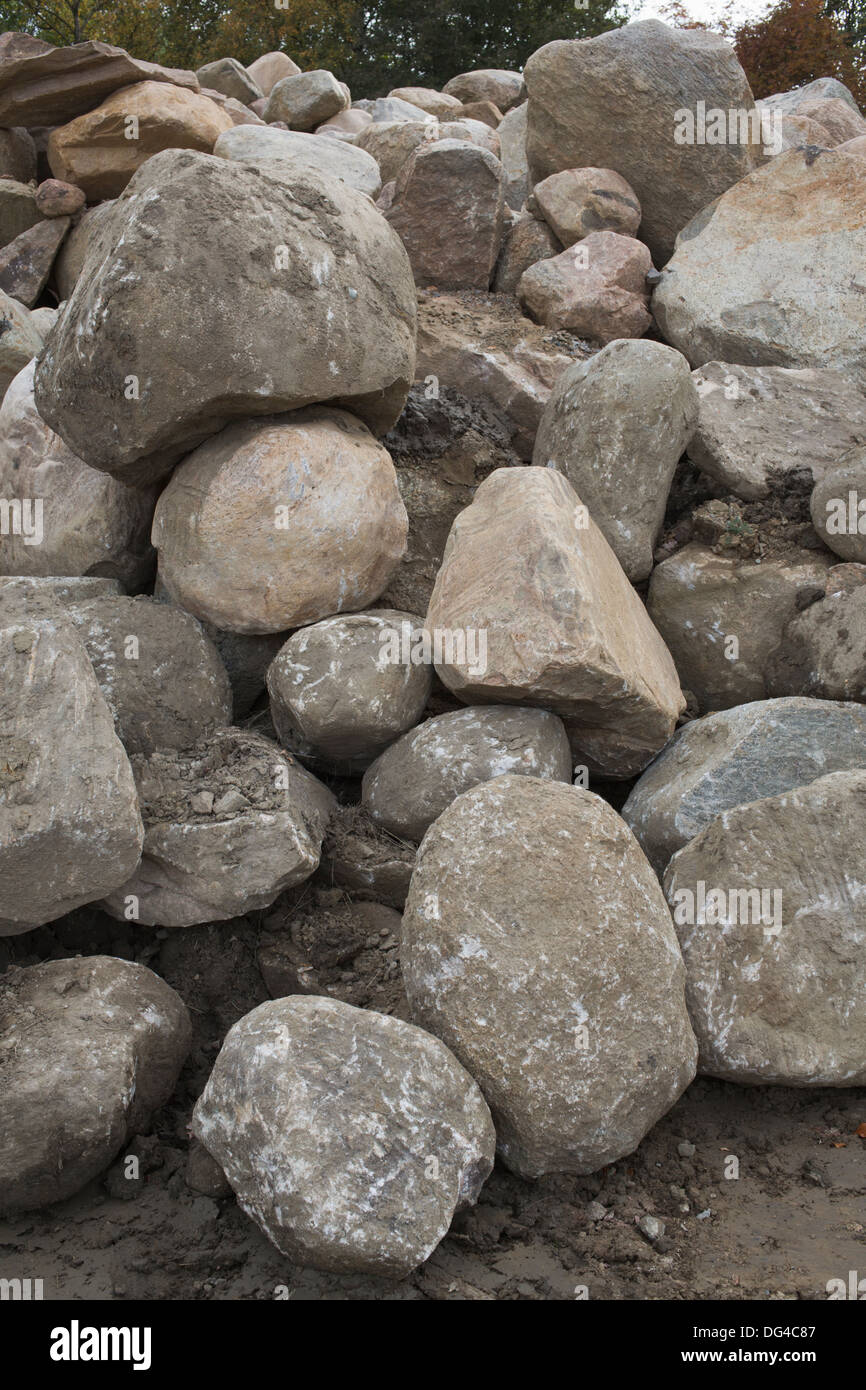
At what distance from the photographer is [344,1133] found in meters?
2.96

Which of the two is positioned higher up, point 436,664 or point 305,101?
point 305,101

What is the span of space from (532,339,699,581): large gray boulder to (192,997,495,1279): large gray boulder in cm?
253

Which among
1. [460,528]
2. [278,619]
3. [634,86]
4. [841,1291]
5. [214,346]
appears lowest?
[841,1291]

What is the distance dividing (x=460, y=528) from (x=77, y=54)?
5.01 metres

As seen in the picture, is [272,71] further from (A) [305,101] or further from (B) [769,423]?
(B) [769,423]

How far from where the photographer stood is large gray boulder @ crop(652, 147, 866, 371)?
6.25 metres

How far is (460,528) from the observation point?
456 centimetres

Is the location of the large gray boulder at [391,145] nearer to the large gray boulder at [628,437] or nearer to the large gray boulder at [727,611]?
the large gray boulder at [628,437]


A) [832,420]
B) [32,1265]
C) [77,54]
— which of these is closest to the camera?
[32,1265]

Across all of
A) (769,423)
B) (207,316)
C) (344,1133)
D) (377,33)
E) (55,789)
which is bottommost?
(344,1133)

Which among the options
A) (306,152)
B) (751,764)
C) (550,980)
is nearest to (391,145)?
(306,152)

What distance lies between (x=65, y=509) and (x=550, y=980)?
313 cm

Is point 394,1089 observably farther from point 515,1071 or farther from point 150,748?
point 150,748

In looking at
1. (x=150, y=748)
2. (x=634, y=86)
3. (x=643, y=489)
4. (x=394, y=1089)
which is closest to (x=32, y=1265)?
(x=394, y=1089)
